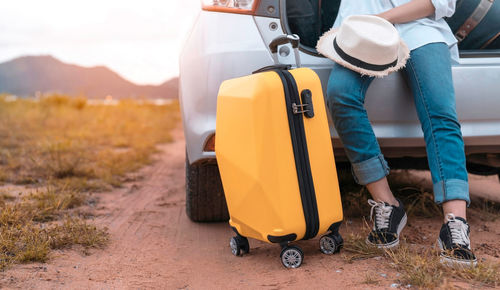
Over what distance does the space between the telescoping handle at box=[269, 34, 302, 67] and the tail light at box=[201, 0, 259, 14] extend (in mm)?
228

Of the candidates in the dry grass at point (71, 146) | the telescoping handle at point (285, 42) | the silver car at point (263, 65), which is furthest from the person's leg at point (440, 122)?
the dry grass at point (71, 146)

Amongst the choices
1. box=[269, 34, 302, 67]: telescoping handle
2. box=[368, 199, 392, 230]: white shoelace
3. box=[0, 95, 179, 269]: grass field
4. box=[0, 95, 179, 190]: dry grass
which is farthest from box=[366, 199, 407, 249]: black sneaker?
box=[0, 95, 179, 190]: dry grass

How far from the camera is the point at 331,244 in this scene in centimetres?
192

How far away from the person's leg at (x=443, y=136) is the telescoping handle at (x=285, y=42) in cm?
49

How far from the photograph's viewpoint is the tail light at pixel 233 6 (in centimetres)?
200

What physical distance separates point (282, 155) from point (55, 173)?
2.44 metres

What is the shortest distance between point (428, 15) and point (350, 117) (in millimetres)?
601

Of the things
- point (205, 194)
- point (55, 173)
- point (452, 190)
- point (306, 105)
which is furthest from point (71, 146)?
point (452, 190)

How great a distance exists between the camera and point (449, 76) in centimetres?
196

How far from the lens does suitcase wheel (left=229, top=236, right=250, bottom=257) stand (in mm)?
2037

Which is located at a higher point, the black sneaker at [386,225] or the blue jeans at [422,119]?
the blue jeans at [422,119]

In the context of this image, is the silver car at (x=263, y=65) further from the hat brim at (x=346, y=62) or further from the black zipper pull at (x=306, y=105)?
the black zipper pull at (x=306, y=105)

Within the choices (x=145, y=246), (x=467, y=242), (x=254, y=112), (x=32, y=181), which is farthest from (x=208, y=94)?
(x=32, y=181)

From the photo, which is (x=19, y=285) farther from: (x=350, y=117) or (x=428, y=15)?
(x=428, y=15)
